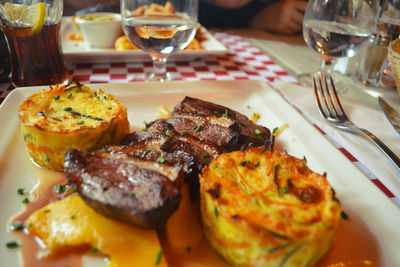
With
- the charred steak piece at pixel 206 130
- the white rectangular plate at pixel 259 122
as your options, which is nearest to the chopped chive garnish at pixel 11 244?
the white rectangular plate at pixel 259 122

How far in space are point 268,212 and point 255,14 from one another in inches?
193

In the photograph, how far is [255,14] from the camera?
17.4 ft

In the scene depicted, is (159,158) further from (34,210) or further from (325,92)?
(325,92)

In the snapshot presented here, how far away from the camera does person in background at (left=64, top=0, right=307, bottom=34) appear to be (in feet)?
15.2

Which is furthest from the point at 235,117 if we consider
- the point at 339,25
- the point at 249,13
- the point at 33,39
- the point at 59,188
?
the point at 249,13

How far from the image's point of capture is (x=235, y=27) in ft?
16.6

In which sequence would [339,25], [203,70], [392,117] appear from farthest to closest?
[203,70] < [339,25] < [392,117]

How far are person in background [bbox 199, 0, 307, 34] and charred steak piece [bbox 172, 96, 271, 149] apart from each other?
3310 mm

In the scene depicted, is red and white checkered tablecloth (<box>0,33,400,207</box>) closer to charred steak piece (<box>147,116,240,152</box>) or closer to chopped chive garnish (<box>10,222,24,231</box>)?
charred steak piece (<box>147,116,240,152</box>)

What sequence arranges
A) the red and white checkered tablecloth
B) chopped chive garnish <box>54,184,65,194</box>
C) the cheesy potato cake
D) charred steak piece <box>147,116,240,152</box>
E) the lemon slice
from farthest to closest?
1. the red and white checkered tablecloth
2. the lemon slice
3. charred steak piece <box>147,116,240,152</box>
4. chopped chive garnish <box>54,184,65,194</box>
5. the cheesy potato cake

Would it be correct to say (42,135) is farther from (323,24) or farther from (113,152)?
(323,24)

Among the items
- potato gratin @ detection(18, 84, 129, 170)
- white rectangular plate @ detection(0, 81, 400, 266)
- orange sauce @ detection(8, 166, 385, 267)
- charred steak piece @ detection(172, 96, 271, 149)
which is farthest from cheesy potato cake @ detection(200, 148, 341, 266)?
potato gratin @ detection(18, 84, 129, 170)

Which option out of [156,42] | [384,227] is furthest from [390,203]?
[156,42]

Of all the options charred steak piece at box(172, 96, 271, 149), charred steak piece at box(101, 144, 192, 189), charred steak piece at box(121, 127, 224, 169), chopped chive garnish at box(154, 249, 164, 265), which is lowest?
chopped chive garnish at box(154, 249, 164, 265)
